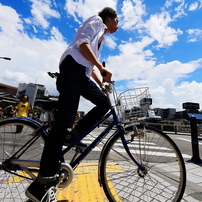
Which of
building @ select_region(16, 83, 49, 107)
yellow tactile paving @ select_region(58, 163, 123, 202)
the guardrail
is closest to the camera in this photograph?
yellow tactile paving @ select_region(58, 163, 123, 202)

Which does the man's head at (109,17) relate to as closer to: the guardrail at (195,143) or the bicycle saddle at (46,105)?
the bicycle saddle at (46,105)

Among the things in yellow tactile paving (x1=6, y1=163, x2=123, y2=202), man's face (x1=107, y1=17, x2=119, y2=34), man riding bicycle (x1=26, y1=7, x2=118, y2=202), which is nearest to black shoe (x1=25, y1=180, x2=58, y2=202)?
man riding bicycle (x1=26, y1=7, x2=118, y2=202)

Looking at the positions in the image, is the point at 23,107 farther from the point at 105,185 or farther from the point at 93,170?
the point at 105,185

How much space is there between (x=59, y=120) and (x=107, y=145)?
22.7 inches

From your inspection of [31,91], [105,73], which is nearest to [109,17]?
[105,73]

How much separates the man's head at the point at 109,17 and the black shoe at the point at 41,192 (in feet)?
6.05

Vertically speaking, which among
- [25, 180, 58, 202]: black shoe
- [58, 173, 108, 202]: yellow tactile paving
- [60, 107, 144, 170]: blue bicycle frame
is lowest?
[58, 173, 108, 202]: yellow tactile paving

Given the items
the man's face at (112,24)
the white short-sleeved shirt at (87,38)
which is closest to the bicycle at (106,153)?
the white short-sleeved shirt at (87,38)

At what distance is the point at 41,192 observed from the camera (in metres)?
1.37

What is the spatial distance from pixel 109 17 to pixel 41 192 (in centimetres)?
197

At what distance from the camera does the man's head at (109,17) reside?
1.83 metres

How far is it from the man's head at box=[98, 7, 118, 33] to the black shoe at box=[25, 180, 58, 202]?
184 centimetres

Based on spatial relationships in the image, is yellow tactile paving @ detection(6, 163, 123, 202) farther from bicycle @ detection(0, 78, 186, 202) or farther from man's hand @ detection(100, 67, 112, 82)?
man's hand @ detection(100, 67, 112, 82)

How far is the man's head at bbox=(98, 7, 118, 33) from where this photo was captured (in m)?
1.83
